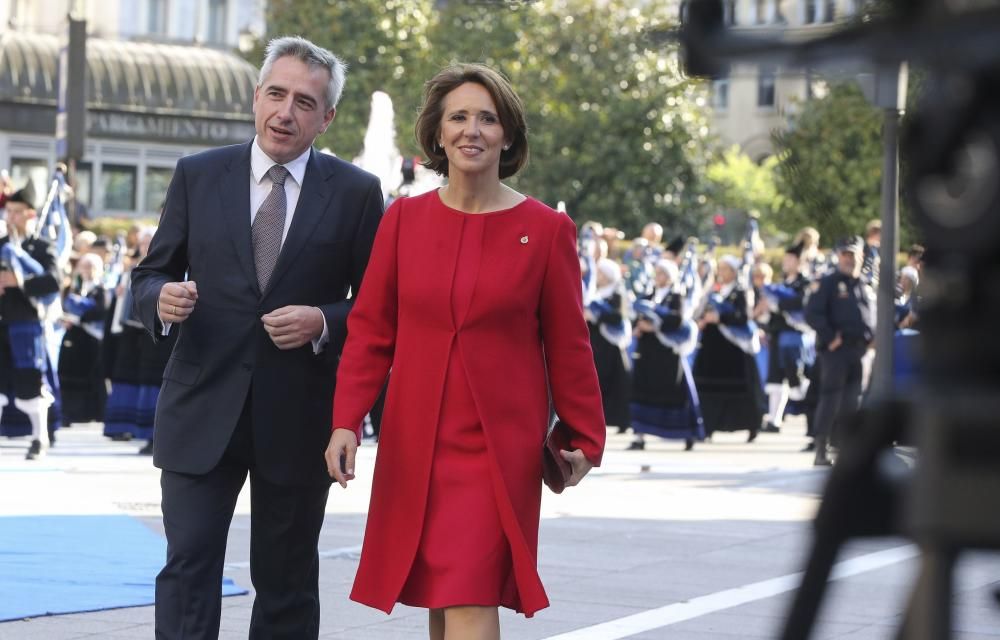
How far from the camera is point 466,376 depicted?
4562 millimetres

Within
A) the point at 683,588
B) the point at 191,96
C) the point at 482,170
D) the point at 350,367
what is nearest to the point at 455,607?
the point at 350,367

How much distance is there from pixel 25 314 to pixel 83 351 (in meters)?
4.92

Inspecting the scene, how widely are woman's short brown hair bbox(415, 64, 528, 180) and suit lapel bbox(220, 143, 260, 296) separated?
1.83ft

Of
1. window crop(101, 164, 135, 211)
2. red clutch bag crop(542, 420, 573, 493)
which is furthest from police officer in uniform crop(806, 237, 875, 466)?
window crop(101, 164, 135, 211)

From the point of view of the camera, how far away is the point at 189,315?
513 cm

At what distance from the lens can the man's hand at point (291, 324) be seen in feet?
16.4

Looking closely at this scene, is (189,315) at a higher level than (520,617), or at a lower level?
higher

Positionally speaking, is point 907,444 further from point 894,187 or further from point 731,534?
point 731,534

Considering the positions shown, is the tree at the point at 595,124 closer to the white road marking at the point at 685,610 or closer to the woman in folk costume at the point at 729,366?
the woman in folk costume at the point at 729,366

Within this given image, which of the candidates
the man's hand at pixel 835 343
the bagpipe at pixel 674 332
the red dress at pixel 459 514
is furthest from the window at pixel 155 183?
the red dress at pixel 459 514

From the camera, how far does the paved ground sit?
7051mm

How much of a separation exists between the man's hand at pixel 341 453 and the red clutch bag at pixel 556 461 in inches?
18.2

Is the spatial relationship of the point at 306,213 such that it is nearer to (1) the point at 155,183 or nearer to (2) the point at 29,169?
(2) the point at 29,169

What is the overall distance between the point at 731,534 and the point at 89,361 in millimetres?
11108
